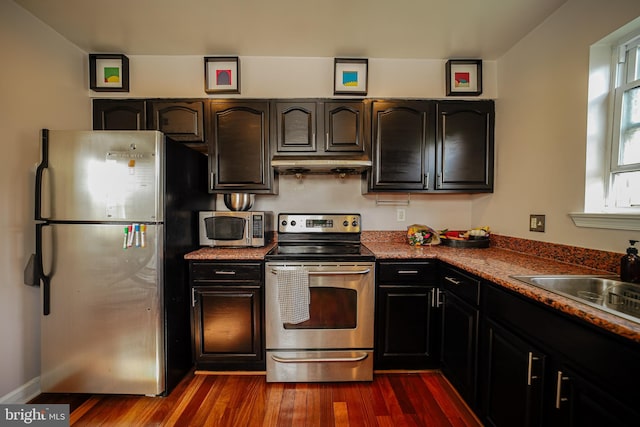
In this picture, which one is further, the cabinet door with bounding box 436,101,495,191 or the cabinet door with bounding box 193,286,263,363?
the cabinet door with bounding box 436,101,495,191

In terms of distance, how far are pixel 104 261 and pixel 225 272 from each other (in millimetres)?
705

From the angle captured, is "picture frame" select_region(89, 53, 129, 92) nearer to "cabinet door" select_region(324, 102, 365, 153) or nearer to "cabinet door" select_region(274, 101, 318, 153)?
"cabinet door" select_region(274, 101, 318, 153)

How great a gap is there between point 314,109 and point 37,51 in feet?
6.29

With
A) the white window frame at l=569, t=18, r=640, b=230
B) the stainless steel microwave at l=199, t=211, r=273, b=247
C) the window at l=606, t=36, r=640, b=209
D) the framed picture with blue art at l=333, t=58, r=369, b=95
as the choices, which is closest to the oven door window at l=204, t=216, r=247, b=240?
the stainless steel microwave at l=199, t=211, r=273, b=247

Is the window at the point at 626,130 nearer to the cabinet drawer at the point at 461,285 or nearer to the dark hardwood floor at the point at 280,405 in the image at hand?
the cabinet drawer at the point at 461,285

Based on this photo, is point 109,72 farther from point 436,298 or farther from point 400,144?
point 436,298

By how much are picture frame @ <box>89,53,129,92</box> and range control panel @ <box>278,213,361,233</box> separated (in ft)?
5.69

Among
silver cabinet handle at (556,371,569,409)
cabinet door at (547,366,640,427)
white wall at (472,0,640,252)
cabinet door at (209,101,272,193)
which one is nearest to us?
cabinet door at (547,366,640,427)

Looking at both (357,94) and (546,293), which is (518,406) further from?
(357,94)

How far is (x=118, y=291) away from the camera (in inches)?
61.9

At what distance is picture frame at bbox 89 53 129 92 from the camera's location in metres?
Result: 2.11

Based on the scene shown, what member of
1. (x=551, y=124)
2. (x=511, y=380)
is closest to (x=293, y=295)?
(x=511, y=380)

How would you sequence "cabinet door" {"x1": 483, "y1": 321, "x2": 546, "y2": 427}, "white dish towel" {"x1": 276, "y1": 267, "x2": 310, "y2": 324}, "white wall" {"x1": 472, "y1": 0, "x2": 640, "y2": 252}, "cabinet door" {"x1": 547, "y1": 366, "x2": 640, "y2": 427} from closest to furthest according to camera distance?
1. "cabinet door" {"x1": 547, "y1": 366, "x2": 640, "y2": 427}
2. "cabinet door" {"x1": 483, "y1": 321, "x2": 546, "y2": 427}
3. "white wall" {"x1": 472, "y1": 0, "x2": 640, "y2": 252}
4. "white dish towel" {"x1": 276, "y1": 267, "x2": 310, "y2": 324}

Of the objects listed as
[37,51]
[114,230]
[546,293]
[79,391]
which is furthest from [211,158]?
[546,293]
